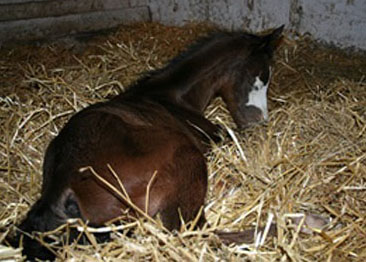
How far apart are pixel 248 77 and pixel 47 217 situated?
82.7 inches

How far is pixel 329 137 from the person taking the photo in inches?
120

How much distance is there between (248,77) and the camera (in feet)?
12.0

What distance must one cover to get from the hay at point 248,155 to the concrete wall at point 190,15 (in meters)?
0.21

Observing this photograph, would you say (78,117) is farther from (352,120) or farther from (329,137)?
(352,120)

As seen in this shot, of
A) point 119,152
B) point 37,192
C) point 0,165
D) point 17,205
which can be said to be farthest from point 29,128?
point 119,152

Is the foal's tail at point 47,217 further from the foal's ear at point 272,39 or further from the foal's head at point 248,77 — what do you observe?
the foal's ear at point 272,39

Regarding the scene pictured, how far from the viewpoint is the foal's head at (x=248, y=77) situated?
364 cm

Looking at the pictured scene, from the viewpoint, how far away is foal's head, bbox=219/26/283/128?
3.64 m

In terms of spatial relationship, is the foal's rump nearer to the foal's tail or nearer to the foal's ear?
the foal's tail

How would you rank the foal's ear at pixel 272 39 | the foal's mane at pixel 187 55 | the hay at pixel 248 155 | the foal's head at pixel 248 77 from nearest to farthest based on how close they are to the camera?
1. the hay at pixel 248 155
2. the foal's mane at pixel 187 55
3. the foal's ear at pixel 272 39
4. the foal's head at pixel 248 77

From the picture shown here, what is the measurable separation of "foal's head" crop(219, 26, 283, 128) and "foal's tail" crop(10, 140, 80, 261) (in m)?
1.87

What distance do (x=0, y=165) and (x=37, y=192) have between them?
48 cm

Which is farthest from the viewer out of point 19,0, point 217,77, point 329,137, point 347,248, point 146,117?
point 19,0

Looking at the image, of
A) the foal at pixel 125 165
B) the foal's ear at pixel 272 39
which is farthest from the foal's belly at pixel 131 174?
the foal's ear at pixel 272 39
